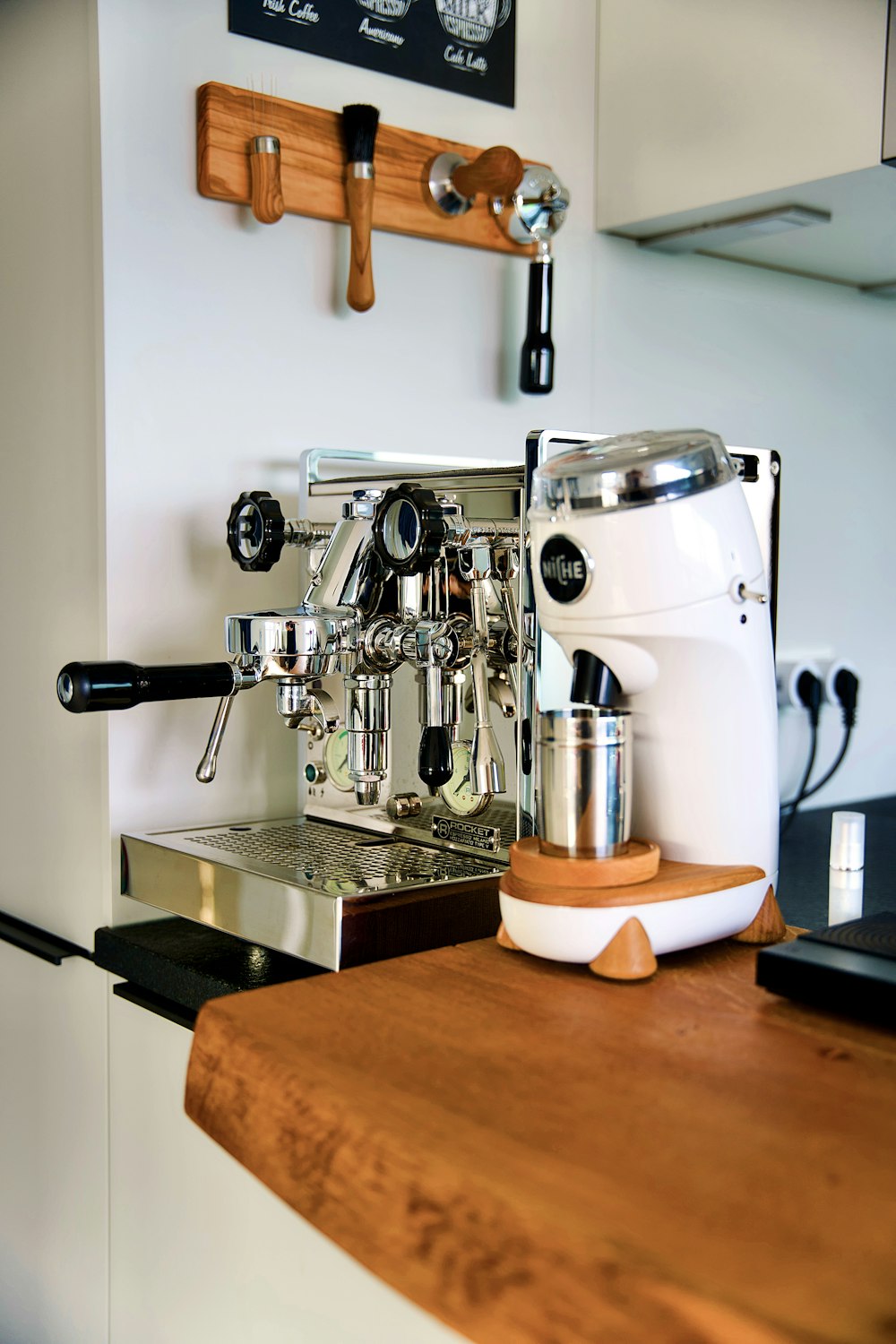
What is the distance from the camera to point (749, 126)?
1.29 m

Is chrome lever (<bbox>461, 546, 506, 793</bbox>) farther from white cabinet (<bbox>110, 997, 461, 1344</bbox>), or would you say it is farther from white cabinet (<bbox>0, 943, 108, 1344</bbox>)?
white cabinet (<bbox>0, 943, 108, 1344</bbox>)

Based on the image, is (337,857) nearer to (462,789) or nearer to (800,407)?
(462,789)

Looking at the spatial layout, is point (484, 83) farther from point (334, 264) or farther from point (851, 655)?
point (851, 655)

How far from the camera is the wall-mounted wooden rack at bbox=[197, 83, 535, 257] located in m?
1.17

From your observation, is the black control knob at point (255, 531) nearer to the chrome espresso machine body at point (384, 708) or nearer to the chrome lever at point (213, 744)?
the chrome espresso machine body at point (384, 708)

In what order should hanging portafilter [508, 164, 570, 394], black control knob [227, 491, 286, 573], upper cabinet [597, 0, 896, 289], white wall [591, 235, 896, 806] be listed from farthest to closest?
1. white wall [591, 235, 896, 806]
2. hanging portafilter [508, 164, 570, 394]
3. upper cabinet [597, 0, 896, 289]
4. black control knob [227, 491, 286, 573]

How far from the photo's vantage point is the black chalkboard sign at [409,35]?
122cm

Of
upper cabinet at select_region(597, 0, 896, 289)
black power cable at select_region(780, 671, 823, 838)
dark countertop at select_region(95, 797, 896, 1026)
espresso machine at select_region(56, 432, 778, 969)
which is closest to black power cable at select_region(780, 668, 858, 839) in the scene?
black power cable at select_region(780, 671, 823, 838)

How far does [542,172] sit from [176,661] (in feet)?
2.04

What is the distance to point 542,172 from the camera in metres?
1.30

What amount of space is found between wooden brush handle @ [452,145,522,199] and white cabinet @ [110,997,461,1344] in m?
0.86

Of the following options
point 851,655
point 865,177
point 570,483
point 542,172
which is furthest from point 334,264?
point 851,655

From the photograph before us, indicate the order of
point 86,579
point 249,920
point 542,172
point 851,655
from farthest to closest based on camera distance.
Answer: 1. point 851,655
2. point 542,172
3. point 86,579
4. point 249,920

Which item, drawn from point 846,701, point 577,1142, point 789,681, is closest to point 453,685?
point 577,1142
